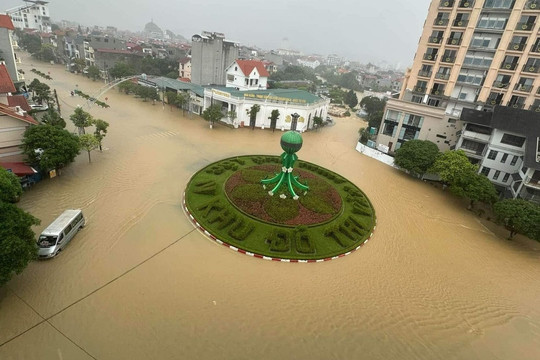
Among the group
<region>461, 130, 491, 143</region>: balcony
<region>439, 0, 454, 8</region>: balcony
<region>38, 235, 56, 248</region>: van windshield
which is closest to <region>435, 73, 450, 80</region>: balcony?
<region>439, 0, 454, 8</region>: balcony

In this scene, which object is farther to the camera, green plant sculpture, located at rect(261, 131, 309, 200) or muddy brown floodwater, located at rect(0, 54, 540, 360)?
green plant sculpture, located at rect(261, 131, 309, 200)

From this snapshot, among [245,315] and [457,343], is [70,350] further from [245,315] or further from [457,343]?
[457,343]

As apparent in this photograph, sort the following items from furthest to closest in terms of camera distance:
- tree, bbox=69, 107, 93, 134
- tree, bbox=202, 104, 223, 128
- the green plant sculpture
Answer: tree, bbox=202, 104, 223, 128 < tree, bbox=69, 107, 93, 134 < the green plant sculpture

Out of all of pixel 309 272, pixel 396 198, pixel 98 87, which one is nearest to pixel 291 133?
pixel 309 272

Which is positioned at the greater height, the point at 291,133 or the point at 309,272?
the point at 291,133

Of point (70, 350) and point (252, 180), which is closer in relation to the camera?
point (70, 350)

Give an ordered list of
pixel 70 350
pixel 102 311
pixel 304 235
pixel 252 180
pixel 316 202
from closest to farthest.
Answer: pixel 70 350 → pixel 102 311 → pixel 304 235 → pixel 316 202 → pixel 252 180

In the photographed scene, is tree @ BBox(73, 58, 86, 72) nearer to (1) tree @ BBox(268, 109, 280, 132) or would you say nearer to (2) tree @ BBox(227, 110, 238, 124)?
(2) tree @ BBox(227, 110, 238, 124)
